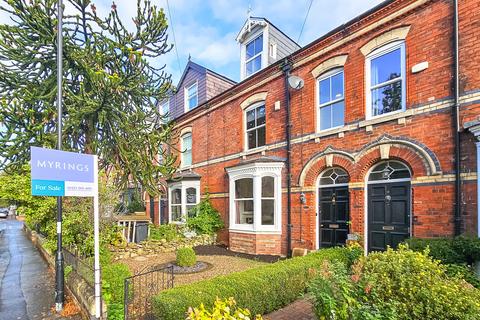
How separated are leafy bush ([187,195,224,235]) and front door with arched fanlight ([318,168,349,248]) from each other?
5372mm

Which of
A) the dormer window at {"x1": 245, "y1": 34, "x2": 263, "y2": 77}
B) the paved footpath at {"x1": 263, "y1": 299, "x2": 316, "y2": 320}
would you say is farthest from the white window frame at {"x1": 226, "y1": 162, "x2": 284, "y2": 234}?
the dormer window at {"x1": 245, "y1": 34, "x2": 263, "y2": 77}

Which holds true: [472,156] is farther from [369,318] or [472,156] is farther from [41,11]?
[41,11]

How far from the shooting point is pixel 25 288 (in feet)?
24.2

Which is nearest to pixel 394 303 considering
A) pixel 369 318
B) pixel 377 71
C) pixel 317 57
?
pixel 369 318

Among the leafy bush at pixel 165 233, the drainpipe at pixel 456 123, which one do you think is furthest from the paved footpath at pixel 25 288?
the drainpipe at pixel 456 123

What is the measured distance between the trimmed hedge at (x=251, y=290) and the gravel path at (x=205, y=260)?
2.57 metres

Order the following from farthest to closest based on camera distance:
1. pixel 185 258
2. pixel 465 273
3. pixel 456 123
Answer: pixel 185 258 < pixel 456 123 < pixel 465 273

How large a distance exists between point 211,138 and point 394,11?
30.9 feet

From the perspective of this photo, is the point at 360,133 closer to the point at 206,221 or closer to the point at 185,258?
the point at 185,258

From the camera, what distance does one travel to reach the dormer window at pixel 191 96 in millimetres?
16719

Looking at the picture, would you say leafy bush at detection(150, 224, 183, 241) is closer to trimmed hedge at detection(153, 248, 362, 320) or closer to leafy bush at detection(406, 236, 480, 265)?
trimmed hedge at detection(153, 248, 362, 320)

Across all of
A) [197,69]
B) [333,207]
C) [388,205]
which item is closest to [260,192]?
[333,207]

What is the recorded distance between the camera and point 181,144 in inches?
673

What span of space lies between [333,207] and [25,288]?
9225 mm
